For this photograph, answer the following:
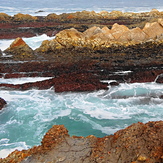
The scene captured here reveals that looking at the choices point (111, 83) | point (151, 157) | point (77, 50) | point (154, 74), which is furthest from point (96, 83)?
point (151, 157)

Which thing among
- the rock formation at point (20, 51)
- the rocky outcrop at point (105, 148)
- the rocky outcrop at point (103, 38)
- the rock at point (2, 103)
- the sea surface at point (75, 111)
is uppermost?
the rocky outcrop at point (103, 38)

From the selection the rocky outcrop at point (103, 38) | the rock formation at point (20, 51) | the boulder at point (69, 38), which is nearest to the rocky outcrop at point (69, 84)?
the rock formation at point (20, 51)

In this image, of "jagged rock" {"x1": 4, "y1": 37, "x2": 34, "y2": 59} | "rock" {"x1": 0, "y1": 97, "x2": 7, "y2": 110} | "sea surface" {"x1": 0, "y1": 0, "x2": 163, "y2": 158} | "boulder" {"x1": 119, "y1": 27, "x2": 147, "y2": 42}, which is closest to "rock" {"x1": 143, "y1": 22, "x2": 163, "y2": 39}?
"boulder" {"x1": 119, "y1": 27, "x2": 147, "y2": 42}

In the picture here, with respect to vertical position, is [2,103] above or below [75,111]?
above

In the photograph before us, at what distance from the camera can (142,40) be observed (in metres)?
25.1

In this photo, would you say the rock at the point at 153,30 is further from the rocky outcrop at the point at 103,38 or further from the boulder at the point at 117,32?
the boulder at the point at 117,32

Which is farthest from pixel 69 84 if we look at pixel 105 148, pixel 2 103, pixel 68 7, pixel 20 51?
pixel 68 7

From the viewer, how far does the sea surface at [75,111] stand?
11.0 m

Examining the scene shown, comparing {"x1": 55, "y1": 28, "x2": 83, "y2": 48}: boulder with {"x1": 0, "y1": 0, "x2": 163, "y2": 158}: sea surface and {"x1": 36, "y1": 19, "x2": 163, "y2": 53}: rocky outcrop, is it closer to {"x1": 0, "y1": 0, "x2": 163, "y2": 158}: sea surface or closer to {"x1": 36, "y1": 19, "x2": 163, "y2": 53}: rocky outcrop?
{"x1": 36, "y1": 19, "x2": 163, "y2": 53}: rocky outcrop

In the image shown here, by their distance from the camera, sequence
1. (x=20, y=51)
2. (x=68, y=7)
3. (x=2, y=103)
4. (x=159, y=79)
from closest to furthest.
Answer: (x=2, y=103) → (x=159, y=79) → (x=20, y=51) → (x=68, y=7)

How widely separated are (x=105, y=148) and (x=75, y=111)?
21.9 feet

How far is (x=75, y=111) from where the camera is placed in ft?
43.0

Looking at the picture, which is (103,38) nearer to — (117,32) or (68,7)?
(117,32)

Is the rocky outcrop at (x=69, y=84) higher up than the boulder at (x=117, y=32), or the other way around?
the boulder at (x=117, y=32)
